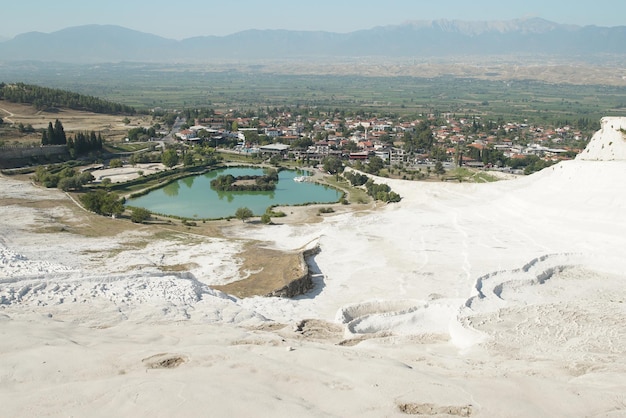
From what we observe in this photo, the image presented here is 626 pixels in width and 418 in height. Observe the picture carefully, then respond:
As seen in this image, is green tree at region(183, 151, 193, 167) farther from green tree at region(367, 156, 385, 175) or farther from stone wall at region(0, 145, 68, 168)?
green tree at region(367, 156, 385, 175)

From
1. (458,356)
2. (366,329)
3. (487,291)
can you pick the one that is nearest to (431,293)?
(487,291)

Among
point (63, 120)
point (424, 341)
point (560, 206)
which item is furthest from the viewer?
point (63, 120)

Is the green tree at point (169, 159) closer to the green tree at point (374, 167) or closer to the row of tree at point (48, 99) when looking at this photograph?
the green tree at point (374, 167)

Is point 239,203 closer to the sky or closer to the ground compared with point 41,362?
closer to the ground

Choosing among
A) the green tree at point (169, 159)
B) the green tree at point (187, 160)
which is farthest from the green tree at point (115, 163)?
the green tree at point (187, 160)

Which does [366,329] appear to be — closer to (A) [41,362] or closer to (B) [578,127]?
(A) [41,362]

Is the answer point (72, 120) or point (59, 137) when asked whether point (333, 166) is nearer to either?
point (59, 137)
